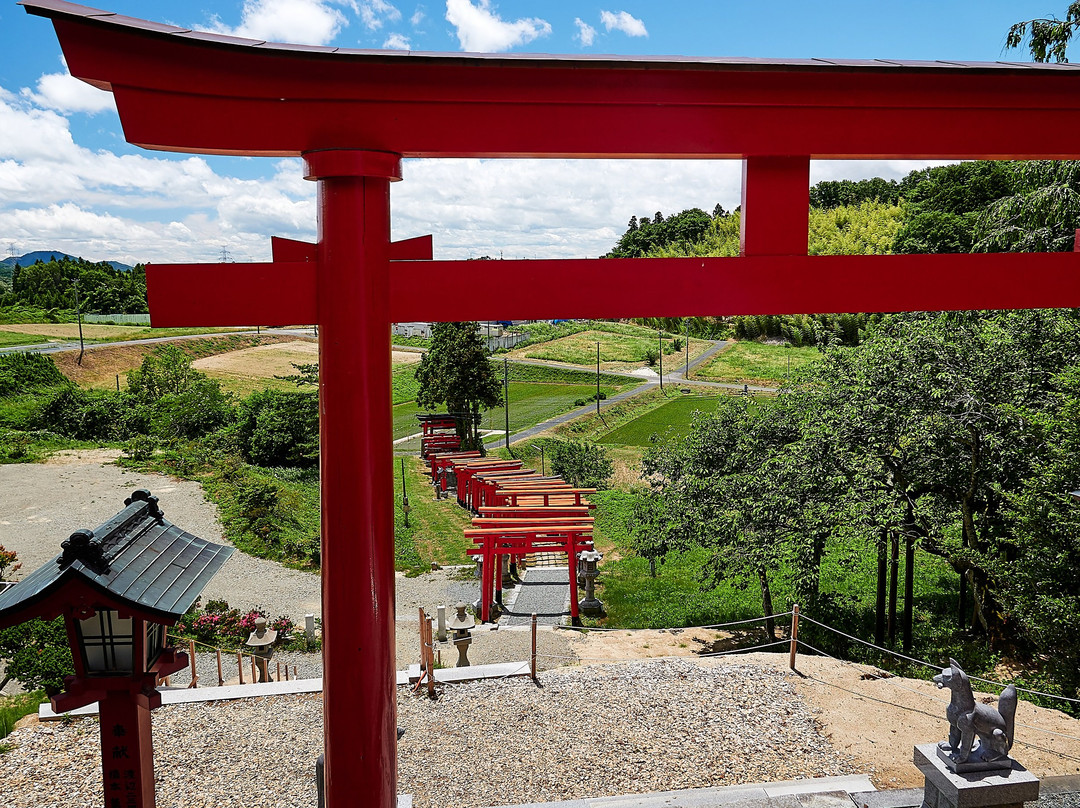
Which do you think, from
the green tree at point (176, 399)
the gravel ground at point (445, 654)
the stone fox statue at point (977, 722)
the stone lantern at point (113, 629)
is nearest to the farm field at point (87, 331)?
the green tree at point (176, 399)

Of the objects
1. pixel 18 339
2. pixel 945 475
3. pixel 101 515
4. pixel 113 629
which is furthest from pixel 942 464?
pixel 18 339

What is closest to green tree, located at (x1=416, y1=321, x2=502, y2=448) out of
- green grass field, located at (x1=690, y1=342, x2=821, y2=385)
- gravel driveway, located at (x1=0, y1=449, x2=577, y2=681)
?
gravel driveway, located at (x1=0, y1=449, x2=577, y2=681)

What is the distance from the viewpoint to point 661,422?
28.8 metres

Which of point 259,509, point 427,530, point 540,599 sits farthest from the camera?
point 427,530

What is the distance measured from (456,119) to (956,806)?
418 centimetres

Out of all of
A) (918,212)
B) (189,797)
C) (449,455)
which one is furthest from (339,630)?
(918,212)

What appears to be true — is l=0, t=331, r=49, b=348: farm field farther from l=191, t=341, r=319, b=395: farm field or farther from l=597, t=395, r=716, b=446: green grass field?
l=597, t=395, r=716, b=446: green grass field

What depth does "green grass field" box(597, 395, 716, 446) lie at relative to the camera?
27.1 metres

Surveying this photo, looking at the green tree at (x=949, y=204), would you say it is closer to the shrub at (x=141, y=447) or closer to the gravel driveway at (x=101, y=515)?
the gravel driveway at (x=101, y=515)

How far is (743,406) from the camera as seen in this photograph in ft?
39.0

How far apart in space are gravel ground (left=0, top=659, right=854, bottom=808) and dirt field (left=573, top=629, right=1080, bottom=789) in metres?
0.21

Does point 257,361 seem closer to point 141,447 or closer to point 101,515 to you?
point 141,447

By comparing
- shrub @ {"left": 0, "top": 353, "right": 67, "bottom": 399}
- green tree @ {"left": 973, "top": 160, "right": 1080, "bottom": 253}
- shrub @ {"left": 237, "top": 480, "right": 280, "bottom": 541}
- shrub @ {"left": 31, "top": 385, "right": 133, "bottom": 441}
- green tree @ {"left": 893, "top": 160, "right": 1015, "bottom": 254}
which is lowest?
shrub @ {"left": 237, "top": 480, "right": 280, "bottom": 541}

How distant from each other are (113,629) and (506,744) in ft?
13.0
